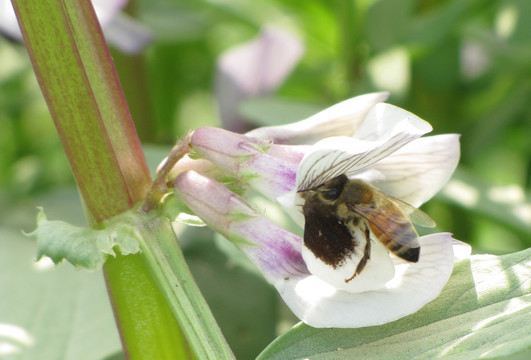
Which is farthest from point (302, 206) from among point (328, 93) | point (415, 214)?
point (328, 93)

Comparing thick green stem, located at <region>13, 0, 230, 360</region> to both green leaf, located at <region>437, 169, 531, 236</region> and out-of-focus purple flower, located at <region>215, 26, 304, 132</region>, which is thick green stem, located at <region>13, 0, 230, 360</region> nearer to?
green leaf, located at <region>437, 169, 531, 236</region>

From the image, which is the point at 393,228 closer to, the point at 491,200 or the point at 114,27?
the point at 491,200

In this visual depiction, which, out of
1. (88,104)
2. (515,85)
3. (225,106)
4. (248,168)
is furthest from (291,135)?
(515,85)

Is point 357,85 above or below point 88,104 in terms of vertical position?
below

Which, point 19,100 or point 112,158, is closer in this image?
point 112,158

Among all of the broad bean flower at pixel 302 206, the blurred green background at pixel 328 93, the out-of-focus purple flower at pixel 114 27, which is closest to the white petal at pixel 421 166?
the broad bean flower at pixel 302 206

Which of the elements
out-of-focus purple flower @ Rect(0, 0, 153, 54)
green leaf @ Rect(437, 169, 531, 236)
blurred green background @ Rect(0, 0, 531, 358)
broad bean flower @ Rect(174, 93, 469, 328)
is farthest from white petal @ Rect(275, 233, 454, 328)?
out-of-focus purple flower @ Rect(0, 0, 153, 54)

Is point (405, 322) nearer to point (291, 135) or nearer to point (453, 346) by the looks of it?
point (453, 346)
